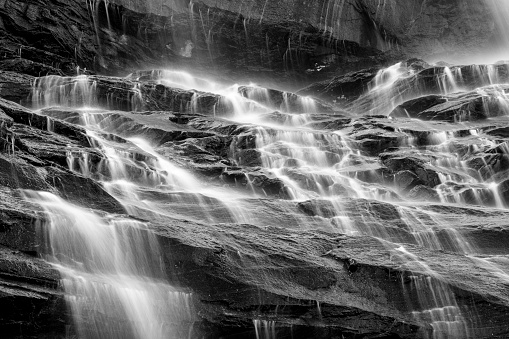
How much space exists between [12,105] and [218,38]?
812 inches

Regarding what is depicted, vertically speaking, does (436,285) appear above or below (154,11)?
below

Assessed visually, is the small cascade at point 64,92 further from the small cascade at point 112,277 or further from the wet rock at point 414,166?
the small cascade at point 112,277

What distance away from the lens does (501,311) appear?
8.67m

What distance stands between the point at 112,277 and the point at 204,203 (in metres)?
3.65

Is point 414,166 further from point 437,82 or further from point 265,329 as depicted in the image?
point 437,82

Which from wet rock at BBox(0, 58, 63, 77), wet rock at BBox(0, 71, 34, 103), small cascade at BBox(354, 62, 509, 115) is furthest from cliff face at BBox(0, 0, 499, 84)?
small cascade at BBox(354, 62, 509, 115)

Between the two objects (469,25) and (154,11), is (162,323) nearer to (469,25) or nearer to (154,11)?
(154,11)

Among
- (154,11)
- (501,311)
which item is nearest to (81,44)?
(154,11)

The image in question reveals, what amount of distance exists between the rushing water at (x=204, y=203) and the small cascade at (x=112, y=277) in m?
0.01

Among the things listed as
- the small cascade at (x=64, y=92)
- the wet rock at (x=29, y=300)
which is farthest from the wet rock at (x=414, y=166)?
the small cascade at (x=64, y=92)

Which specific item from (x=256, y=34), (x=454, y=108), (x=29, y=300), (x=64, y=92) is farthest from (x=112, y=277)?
(x=256, y=34)

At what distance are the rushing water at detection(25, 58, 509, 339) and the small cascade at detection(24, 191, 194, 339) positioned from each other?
1cm

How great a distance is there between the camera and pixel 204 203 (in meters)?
11.6

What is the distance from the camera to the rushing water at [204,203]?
799 cm
